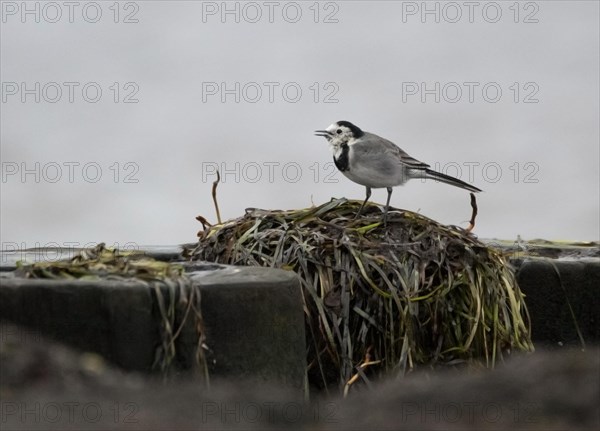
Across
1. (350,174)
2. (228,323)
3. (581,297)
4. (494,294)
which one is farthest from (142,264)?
(350,174)

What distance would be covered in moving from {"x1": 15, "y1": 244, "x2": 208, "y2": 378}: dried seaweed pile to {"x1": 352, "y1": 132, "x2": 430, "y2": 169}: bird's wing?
3.84 metres

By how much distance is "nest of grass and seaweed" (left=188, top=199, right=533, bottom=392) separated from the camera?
633 centimetres

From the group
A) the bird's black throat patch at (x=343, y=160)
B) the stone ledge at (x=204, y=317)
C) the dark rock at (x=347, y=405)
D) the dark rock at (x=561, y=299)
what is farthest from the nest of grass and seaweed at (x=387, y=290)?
the dark rock at (x=347, y=405)

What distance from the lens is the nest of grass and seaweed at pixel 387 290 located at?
633 cm

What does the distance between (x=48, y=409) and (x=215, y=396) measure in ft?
1.27

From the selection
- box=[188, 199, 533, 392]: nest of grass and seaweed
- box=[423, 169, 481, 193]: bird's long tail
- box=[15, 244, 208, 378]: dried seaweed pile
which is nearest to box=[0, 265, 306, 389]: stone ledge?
box=[15, 244, 208, 378]: dried seaweed pile

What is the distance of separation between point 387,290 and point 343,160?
9.06ft

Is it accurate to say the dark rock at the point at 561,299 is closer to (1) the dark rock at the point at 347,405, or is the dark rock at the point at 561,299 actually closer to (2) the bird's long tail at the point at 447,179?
(2) the bird's long tail at the point at 447,179

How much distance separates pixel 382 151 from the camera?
29.7ft

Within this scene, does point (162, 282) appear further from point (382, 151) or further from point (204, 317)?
point (382, 151)

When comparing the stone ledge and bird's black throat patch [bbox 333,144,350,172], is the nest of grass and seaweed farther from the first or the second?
bird's black throat patch [bbox 333,144,350,172]

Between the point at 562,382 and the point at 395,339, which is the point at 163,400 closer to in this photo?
the point at 562,382

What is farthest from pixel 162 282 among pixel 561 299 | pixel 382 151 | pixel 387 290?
pixel 382 151

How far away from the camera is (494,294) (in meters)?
6.66
